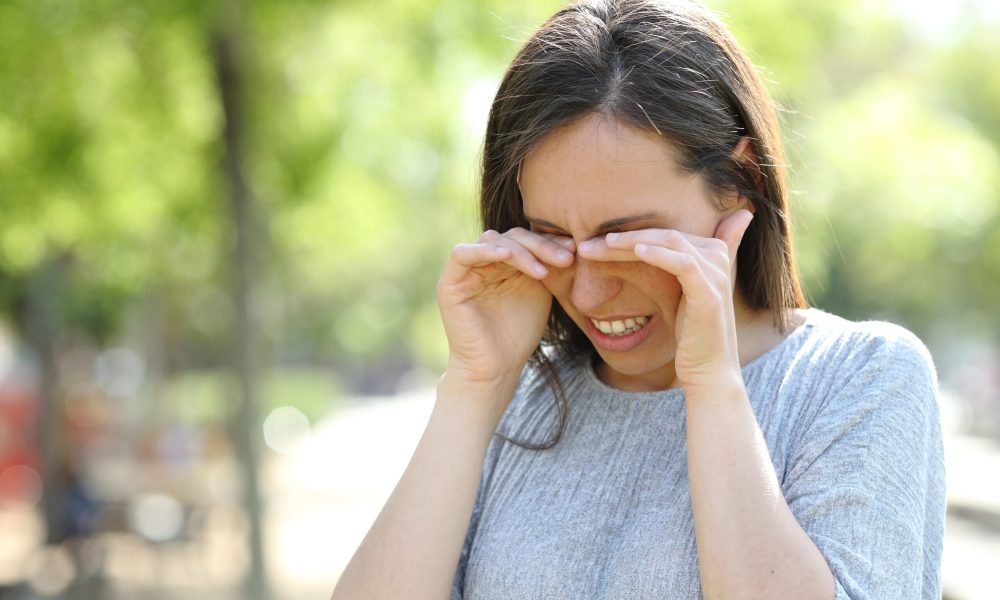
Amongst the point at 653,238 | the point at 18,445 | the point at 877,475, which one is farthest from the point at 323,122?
the point at 18,445

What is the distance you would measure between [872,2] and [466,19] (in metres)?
2.58

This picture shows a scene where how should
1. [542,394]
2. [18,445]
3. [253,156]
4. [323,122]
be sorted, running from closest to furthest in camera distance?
1. [542,394]
2. [253,156]
3. [323,122]
4. [18,445]

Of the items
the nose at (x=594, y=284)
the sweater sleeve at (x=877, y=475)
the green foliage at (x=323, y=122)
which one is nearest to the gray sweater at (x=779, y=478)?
the sweater sleeve at (x=877, y=475)

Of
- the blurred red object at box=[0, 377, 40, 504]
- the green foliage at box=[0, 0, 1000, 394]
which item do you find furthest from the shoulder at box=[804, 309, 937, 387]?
the blurred red object at box=[0, 377, 40, 504]

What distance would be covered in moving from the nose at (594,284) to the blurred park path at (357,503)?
189cm

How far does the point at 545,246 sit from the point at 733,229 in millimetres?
317

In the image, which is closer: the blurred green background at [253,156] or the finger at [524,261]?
the finger at [524,261]

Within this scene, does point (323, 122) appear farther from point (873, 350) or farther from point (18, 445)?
point (18, 445)

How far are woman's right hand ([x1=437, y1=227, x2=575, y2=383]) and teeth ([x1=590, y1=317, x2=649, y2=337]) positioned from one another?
14cm

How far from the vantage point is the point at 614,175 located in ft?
6.25

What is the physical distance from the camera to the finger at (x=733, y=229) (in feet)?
6.32

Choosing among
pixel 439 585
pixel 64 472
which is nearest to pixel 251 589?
pixel 64 472

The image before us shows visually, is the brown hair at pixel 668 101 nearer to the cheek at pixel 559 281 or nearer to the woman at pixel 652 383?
the woman at pixel 652 383

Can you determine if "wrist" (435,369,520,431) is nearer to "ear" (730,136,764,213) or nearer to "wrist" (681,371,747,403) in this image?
"wrist" (681,371,747,403)
